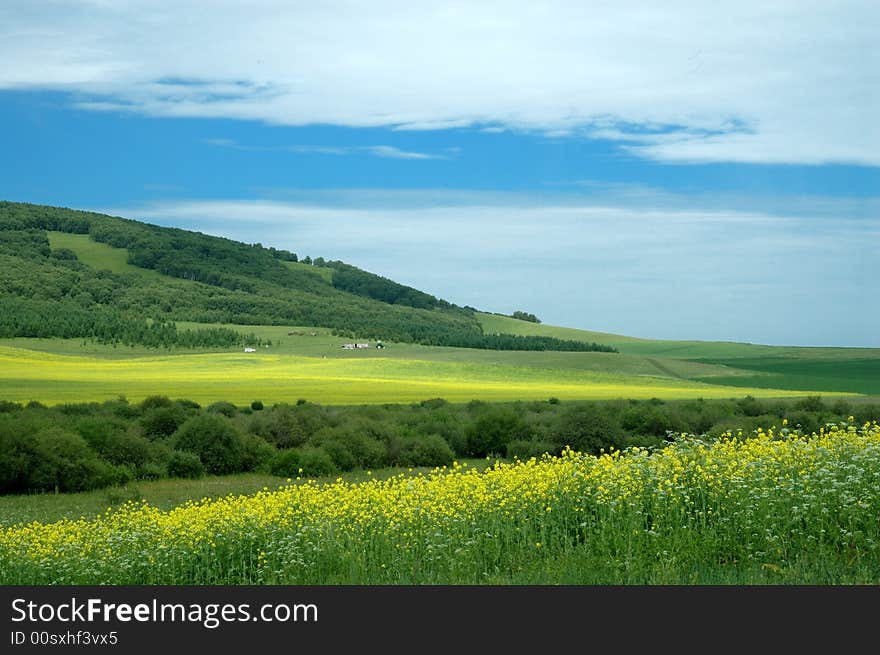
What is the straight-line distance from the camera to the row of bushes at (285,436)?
28797mm

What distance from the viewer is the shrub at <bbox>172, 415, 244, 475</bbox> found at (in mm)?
32938

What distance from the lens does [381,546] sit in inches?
487

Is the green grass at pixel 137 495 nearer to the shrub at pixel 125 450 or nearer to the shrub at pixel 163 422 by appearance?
the shrub at pixel 125 450

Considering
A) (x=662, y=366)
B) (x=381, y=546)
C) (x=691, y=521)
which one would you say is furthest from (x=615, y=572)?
(x=662, y=366)

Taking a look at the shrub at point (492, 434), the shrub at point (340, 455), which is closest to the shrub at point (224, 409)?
the shrub at point (340, 455)

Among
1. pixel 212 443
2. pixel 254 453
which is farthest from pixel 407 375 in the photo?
pixel 212 443

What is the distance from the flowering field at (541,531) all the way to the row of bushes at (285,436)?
1474 cm

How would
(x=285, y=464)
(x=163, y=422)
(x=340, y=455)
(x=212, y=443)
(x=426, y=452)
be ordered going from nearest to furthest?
(x=285, y=464), (x=212, y=443), (x=340, y=455), (x=426, y=452), (x=163, y=422)

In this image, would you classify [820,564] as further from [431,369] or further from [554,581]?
[431,369]

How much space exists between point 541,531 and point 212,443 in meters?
22.6

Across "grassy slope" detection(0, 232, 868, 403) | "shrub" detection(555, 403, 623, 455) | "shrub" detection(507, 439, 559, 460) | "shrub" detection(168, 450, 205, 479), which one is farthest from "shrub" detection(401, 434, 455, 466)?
"grassy slope" detection(0, 232, 868, 403)

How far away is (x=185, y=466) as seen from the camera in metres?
31.9

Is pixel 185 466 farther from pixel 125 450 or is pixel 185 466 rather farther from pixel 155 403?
pixel 155 403
